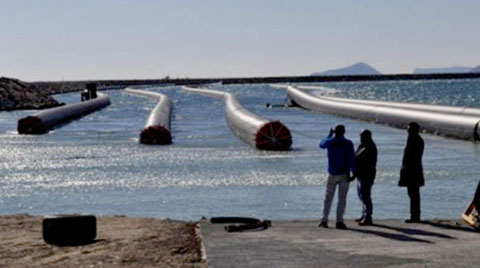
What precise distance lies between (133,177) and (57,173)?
11.9 feet

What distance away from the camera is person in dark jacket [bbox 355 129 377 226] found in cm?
1889

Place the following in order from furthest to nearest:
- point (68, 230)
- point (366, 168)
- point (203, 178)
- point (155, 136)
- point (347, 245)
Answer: point (155, 136) < point (203, 178) < point (366, 168) < point (68, 230) < point (347, 245)

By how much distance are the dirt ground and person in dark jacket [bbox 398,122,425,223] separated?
4.59 metres

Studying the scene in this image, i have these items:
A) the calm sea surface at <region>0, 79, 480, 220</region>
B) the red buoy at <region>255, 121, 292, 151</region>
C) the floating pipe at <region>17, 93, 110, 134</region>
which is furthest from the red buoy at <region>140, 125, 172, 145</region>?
the floating pipe at <region>17, 93, 110, 134</region>

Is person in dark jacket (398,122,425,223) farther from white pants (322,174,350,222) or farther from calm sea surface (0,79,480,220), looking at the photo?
calm sea surface (0,79,480,220)

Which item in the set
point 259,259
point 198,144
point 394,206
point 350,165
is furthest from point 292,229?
point 198,144

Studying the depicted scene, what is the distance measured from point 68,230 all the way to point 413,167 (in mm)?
7312

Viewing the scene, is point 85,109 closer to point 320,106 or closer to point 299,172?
point 320,106

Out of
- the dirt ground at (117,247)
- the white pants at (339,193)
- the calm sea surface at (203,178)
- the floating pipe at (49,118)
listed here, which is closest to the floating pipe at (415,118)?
the calm sea surface at (203,178)

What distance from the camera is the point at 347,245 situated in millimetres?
16281

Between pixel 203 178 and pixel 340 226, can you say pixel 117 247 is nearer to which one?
pixel 340 226

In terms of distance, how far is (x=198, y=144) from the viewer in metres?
49.5

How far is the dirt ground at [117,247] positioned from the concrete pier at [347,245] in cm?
42

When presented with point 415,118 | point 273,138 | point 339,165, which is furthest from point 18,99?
point 339,165
